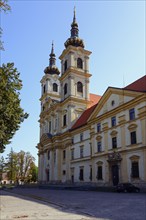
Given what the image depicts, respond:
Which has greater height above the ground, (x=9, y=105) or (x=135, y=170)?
(x=9, y=105)

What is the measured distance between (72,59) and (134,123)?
2717 cm

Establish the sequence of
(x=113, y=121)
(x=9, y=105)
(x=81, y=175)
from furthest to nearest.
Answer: (x=81, y=175) → (x=113, y=121) → (x=9, y=105)

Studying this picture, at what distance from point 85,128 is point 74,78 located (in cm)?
1415

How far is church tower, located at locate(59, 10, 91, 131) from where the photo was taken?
168 feet

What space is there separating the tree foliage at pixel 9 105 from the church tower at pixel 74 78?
3026 cm

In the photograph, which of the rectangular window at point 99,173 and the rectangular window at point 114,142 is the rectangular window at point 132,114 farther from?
the rectangular window at point 99,173

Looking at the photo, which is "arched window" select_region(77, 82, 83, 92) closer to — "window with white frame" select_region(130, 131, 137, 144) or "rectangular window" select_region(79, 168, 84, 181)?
"rectangular window" select_region(79, 168, 84, 181)

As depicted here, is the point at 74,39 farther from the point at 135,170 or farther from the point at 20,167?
the point at 20,167

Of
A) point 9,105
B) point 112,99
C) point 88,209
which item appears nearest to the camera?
point 88,209

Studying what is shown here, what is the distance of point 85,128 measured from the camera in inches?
1714

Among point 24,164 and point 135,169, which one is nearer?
point 135,169

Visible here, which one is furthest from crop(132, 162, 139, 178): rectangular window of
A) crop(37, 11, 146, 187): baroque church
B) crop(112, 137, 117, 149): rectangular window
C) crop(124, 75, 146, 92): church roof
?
crop(124, 75, 146, 92): church roof

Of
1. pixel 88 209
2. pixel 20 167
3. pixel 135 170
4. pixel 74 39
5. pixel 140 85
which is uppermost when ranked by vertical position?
pixel 74 39

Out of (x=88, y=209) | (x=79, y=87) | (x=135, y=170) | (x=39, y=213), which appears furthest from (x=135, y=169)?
(x=79, y=87)
